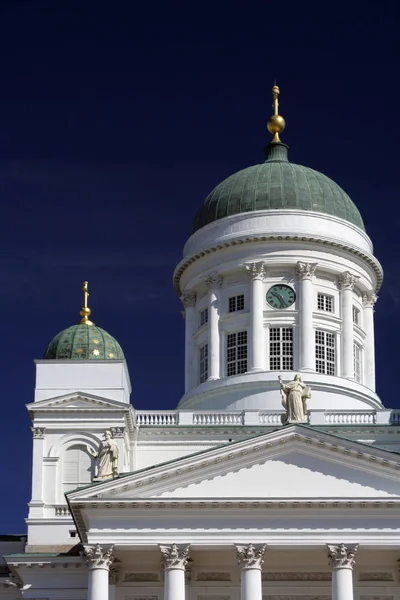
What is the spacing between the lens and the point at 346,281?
3401 inches

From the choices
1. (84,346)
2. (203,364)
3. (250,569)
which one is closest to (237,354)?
(203,364)

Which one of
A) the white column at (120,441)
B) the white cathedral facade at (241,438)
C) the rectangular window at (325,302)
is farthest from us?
the rectangular window at (325,302)

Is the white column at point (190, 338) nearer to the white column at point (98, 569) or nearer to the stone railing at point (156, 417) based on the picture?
the stone railing at point (156, 417)

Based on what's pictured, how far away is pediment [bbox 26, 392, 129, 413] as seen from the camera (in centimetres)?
7681

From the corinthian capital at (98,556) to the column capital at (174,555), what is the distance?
1997 mm

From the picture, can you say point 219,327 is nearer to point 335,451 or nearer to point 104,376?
point 104,376

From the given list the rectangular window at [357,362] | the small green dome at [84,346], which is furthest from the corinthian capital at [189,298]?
the small green dome at [84,346]

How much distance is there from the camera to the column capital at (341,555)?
6656 centimetres

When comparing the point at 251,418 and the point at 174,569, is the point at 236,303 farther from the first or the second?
the point at 174,569

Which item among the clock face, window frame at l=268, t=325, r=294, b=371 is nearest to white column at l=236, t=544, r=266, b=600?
window frame at l=268, t=325, r=294, b=371

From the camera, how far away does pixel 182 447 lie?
78.6m

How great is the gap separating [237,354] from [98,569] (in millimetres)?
20502

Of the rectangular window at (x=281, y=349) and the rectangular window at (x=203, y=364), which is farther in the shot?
the rectangular window at (x=203, y=364)

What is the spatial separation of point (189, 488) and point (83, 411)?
10.1 metres
